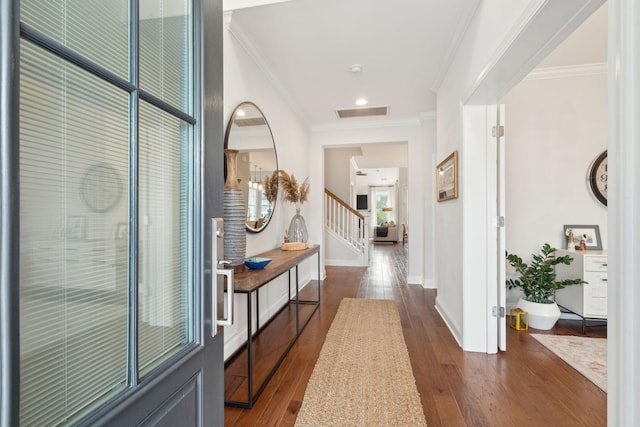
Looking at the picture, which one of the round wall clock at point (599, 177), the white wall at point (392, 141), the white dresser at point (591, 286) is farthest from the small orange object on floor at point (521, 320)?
the white wall at point (392, 141)

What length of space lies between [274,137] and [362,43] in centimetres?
130

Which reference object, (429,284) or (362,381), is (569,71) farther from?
(362,381)

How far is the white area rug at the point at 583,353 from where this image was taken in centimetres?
201

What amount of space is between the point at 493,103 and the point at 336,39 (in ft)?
4.53

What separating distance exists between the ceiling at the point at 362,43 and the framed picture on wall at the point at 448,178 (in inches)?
37.3

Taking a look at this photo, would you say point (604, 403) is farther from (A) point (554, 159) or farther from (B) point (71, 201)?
(B) point (71, 201)

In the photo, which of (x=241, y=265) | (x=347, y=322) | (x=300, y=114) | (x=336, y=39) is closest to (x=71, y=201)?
(x=241, y=265)

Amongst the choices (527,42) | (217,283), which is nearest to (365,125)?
(527,42)

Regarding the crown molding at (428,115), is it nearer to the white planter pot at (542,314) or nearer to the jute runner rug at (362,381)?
the white planter pot at (542,314)

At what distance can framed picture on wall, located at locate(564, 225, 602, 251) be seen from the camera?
304cm

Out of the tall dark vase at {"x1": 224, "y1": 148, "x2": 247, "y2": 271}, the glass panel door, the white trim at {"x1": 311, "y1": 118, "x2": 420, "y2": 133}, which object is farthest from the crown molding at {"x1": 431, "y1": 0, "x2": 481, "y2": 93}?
the glass panel door

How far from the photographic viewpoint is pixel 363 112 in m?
4.34

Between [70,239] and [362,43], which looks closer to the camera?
[70,239]

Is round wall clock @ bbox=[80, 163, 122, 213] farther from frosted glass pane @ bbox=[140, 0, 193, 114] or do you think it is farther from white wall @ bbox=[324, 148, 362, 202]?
white wall @ bbox=[324, 148, 362, 202]
